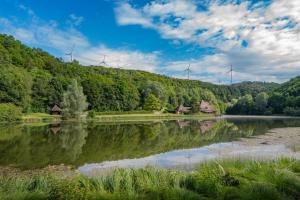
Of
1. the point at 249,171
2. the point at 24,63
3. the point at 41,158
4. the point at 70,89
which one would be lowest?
the point at 41,158

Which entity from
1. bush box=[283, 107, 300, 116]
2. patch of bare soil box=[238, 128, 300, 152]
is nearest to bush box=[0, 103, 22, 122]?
patch of bare soil box=[238, 128, 300, 152]

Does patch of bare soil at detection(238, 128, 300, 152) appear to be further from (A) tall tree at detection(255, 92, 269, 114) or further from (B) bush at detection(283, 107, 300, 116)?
(A) tall tree at detection(255, 92, 269, 114)

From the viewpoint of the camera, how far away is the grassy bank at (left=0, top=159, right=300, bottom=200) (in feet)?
27.3

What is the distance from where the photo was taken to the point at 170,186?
953cm

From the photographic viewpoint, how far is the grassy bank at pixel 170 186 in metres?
8.34

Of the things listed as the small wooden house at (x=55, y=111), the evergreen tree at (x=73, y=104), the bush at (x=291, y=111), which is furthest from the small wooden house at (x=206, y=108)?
the evergreen tree at (x=73, y=104)

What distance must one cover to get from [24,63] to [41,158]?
3439 inches

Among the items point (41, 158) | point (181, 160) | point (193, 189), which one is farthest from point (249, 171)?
point (41, 158)

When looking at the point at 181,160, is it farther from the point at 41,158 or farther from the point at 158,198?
the point at 158,198

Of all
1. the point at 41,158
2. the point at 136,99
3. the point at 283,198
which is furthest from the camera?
the point at 136,99

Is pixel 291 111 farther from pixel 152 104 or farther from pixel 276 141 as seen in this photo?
pixel 276 141

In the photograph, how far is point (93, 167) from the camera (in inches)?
700

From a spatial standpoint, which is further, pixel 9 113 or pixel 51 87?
pixel 51 87

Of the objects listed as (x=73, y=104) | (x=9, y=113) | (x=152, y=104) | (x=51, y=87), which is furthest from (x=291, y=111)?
(x=9, y=113)
